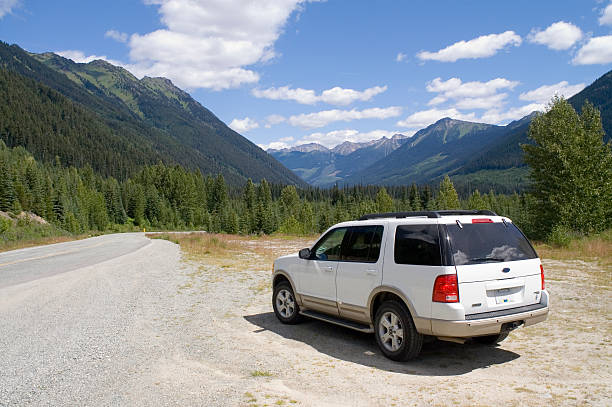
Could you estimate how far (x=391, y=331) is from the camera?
6211 mm

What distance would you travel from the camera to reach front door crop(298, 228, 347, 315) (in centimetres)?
739

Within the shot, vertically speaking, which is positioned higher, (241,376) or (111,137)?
(111,137)

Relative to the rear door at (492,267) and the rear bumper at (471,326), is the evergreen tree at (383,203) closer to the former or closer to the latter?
the rear door at (492,267)

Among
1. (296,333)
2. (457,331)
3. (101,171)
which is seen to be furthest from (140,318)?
(101,171)

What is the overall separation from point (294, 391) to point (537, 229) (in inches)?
1136

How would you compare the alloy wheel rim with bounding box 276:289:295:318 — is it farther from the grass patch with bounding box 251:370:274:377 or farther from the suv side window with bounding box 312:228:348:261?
the grass patch with bounding box 251:370:274:377

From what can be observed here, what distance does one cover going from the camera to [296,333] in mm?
7934

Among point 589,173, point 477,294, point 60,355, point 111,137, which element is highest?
point 111,137

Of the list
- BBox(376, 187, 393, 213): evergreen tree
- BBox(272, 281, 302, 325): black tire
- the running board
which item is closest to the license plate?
the running board

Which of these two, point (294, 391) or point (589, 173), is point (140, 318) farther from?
point (589, 173)

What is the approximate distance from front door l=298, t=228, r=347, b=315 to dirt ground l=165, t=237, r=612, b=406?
654 millimetres

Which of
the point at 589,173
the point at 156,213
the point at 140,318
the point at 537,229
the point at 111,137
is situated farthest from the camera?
the point at 111,137

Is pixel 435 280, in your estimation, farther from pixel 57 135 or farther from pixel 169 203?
pixel 57 135

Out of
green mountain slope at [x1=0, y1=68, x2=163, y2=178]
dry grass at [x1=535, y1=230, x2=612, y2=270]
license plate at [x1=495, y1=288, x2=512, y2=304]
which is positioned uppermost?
green mountain slope at [x1=0, y1=68, x2=163, y2=178]
